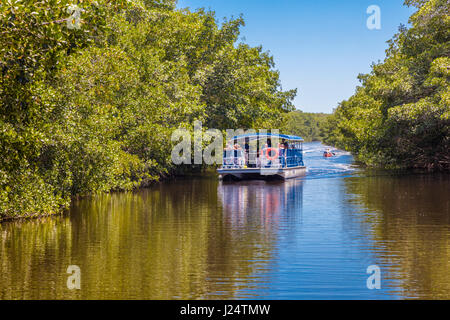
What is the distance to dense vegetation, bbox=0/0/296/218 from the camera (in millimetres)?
10805

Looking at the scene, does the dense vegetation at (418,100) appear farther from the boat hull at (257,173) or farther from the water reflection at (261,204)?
the water reflection at (261,204)

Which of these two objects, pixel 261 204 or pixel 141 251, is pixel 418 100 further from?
pixel 141 251

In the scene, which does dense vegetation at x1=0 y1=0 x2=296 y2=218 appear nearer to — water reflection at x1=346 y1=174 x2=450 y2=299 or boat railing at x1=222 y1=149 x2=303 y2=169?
boat railing at x1=222 y1=149 x2=303 y2=169

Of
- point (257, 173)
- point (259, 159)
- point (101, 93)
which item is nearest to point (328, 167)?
point (259, 159)

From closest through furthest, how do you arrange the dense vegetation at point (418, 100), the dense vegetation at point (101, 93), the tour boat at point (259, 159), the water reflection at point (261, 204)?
the dense vegetation at point (101, 93) < the water reflection at point (261, 204) < the dense vegetation at point (418, 100) < the tour boat at point (259, 159)

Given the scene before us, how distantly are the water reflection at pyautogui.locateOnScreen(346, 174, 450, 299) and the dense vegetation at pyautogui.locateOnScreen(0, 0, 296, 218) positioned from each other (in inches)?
286

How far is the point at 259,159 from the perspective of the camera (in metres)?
34.5

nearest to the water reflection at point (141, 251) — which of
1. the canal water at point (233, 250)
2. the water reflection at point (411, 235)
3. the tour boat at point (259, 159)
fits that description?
the canal water at point (233, 250)

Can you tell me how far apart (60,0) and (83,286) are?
17.1ft

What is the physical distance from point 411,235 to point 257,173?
68.2 ft

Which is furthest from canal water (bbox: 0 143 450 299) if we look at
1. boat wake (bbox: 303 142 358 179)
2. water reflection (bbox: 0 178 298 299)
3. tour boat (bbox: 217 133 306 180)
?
boat wake (bbox: 303 142 358 179)

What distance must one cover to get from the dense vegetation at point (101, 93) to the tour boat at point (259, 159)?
327 centimetres

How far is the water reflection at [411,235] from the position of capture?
891 centimetres
